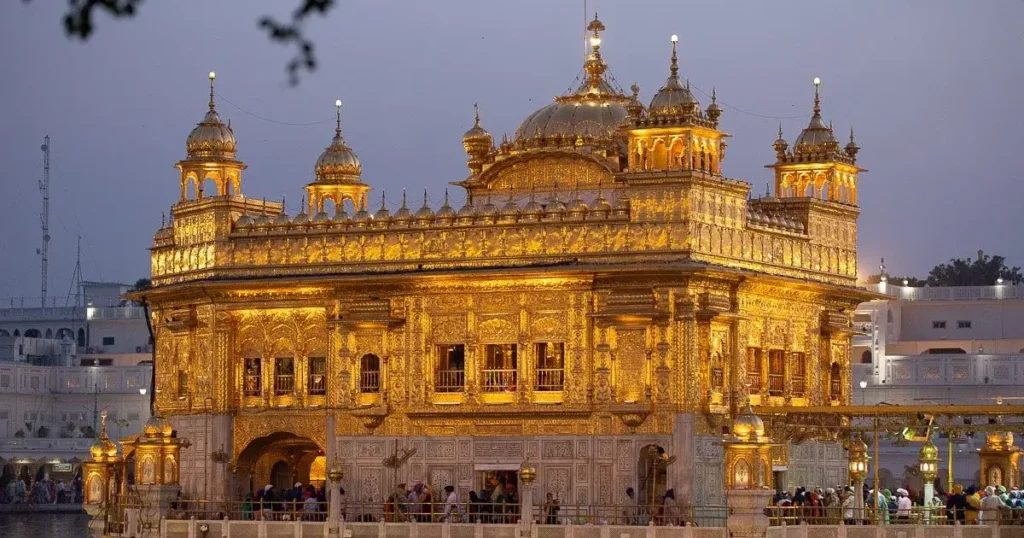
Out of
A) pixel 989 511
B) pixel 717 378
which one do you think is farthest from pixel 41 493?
pixel 989 511

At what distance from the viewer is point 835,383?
4275cm

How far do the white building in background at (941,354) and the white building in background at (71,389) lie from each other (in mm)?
26932

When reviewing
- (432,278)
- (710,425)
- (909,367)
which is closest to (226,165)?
(432,278)

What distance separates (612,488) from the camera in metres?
36.7

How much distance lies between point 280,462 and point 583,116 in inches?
372

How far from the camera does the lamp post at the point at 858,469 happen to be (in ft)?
116

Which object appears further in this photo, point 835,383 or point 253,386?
point 835,383

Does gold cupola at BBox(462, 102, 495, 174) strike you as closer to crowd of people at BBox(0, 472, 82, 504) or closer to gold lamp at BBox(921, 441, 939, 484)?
gold lamp at BBox(921, 441, 939, 484)

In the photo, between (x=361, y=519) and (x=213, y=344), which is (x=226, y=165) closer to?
(x=213, y=344)

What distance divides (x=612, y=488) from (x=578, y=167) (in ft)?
22.6

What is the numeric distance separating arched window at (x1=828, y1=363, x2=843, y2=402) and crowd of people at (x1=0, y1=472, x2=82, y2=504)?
33961 mm

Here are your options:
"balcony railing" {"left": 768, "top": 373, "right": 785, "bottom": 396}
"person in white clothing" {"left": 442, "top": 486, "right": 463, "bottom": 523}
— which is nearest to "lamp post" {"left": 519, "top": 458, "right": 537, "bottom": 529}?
"person in white clothing" {"left": 442, "top": 486, "right": 463, "bottom": 523}

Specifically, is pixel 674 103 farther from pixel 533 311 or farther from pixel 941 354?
pixel 941 354

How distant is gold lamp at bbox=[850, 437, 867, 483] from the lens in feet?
122
